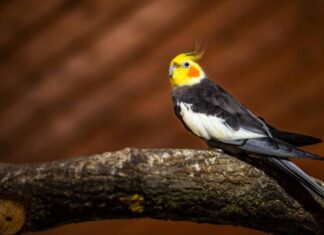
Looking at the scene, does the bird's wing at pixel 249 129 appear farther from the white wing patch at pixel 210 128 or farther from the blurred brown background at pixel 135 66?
the blurred brown background at pixel 135 66

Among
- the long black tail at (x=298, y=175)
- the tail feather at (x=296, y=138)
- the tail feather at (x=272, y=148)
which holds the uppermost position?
the tail feather at (x=296, y=138)

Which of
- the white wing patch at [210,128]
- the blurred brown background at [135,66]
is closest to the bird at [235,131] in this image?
the white wing patch at [210,128]

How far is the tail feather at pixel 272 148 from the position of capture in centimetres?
135

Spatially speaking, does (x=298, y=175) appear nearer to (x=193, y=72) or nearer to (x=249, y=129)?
(x=249, y=129)

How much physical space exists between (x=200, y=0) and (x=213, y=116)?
0.82 metres

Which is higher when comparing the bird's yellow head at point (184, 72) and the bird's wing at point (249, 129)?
the bird's yellow head at point (184, 72)

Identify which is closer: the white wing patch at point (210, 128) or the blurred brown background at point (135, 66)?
the white wing patch at point (210, 128)

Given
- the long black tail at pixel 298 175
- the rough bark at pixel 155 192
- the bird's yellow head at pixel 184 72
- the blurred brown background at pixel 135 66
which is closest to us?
the rough bark at pixel 155 192

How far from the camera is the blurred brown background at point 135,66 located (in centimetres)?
223

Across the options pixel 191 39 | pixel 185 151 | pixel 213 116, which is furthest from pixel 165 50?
pixel 185 151

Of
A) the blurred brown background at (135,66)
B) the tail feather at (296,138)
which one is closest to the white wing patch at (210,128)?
the tail feather at (296,138)

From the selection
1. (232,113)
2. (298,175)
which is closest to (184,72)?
(232,113)

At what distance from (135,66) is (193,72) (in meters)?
0.55

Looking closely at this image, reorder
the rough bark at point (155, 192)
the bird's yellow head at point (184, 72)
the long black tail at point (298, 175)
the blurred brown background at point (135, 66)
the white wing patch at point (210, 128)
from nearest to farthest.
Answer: the rough bark at point (155, 192)
the long black tail at point (298, 175)
the white wing patch at point (210, 128)
the bird's yellow head at point (184, 72)
the blurred brown background at point (135, 66)
